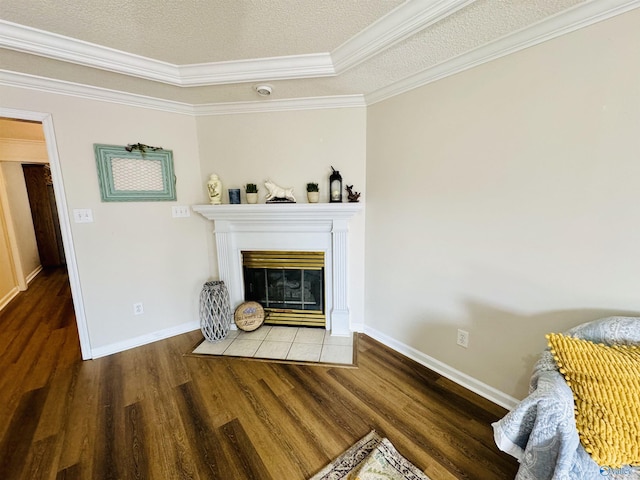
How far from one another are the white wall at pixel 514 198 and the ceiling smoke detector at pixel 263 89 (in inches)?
34.1

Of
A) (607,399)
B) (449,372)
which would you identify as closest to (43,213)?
(449,372)

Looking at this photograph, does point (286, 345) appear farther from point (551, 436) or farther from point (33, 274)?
point (33, 274)

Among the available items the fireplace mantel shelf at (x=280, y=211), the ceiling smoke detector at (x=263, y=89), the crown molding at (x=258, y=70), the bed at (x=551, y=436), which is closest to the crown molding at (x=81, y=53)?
the crown molding at (x=258, y=70)

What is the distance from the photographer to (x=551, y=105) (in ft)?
4.46

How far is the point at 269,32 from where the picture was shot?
1558 mm

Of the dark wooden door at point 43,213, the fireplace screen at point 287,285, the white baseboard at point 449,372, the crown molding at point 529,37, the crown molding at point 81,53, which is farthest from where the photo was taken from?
the dark wooden door at point 43,213

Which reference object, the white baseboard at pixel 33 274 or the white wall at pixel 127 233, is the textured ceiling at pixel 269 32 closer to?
the white wall at pixel 127 233

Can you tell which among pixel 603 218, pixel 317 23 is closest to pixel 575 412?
pixel 603 218

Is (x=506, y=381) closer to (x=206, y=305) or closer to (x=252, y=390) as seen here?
(x=252, y=390)

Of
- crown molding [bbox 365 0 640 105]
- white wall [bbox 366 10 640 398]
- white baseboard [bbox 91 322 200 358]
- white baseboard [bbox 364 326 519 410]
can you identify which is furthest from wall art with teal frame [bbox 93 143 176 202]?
white baseboard [bbox 364 326 519 410]

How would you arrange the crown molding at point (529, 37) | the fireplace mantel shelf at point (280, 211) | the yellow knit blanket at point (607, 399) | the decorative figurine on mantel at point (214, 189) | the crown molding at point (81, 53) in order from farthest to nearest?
the decorative figurine on mantel at point (214, 189) → the fireplace mantel shelf at point (280, 211) → the crown molding at point (81, 53) → the crown molding at point (529, 37) → the yellow knit blanket at point (607, 399)

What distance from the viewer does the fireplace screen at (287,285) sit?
2.65 m

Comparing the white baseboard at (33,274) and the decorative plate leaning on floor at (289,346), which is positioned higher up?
the white baseboard at (33,274)

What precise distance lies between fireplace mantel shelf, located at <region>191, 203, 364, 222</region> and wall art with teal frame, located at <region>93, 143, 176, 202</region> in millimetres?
331
